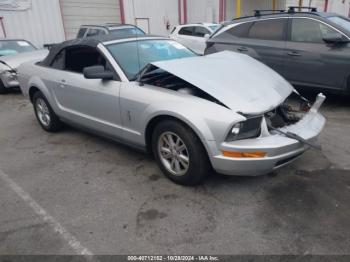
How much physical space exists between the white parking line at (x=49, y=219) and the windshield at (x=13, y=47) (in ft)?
21.5

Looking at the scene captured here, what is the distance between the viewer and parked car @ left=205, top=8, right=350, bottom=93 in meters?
5.34

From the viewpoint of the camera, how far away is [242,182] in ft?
10.9

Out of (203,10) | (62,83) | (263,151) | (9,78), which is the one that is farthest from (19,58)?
(203,10)

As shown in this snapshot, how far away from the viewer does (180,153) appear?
124 inches

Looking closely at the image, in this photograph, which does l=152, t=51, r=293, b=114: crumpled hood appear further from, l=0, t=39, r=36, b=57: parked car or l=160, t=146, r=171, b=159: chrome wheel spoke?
l=0, t=39, r=36, b=57: parked car

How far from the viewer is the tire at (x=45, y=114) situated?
16.0ft

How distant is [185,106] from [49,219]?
63.3 inches

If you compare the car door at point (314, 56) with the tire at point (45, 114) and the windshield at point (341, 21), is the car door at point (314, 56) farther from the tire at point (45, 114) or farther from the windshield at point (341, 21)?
the tire at point (45, 114)

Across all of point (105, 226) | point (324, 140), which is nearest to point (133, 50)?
point (105, 226)

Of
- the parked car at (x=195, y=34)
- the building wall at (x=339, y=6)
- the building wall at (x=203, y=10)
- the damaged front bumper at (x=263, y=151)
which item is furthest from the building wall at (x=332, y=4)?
the damaged front bumper at (x=263, y=151)

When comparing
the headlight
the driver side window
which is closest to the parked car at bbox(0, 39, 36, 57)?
the driver side window

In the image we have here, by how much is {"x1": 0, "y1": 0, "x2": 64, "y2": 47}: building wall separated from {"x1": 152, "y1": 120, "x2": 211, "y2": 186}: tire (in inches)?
489

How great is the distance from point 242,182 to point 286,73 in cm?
336

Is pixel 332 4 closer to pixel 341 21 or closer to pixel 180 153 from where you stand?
pixel 341 21
